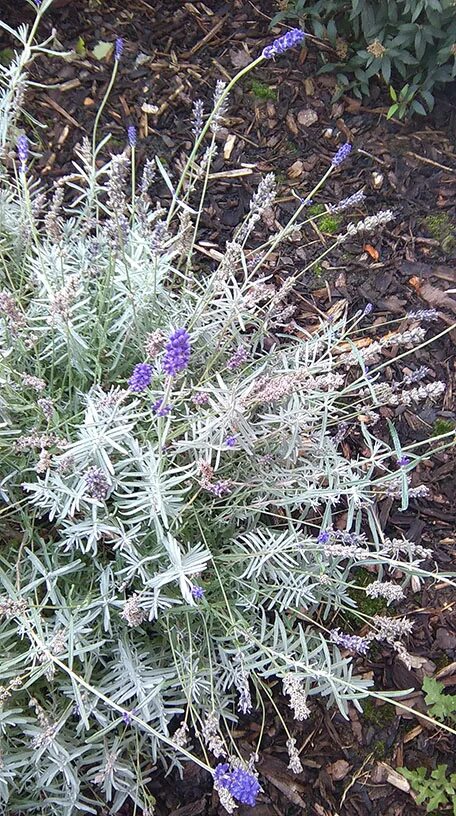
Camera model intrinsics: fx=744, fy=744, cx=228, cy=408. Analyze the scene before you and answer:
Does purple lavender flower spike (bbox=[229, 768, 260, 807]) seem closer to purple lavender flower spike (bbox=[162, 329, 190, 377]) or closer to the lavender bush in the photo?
the lavender bush

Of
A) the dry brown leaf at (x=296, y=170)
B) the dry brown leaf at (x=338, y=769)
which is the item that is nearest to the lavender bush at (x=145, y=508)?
the dry brown leaf at (x=338, y=769)

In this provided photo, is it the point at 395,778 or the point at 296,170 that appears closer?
the point at 395,778

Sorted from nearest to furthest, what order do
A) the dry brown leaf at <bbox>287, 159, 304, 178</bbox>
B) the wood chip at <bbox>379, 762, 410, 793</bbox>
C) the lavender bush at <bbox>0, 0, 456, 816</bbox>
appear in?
the lavender bush at <bbox>0, 0, 456, 816</bbox> → the wood chip at <bbox>379, 762, 410, 793</bbox> → the dry brown leaf at <bbox>287, 159, 304, 178</bbox>

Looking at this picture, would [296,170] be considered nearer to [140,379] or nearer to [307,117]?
[307,117]

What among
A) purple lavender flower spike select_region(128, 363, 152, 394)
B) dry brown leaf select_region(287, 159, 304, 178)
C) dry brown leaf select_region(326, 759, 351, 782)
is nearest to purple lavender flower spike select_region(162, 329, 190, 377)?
purple lavender flower spike select_region(128, 363, 152, 394)

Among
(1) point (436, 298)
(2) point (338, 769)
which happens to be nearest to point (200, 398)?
(2) point (338, 769)

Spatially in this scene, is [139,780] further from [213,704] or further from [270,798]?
[270,798]

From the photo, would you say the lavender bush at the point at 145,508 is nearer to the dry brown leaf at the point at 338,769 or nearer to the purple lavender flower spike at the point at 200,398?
the purple lavender flower spike at the point at 200,398

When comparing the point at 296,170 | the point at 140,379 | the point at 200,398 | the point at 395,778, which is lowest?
the point at 395,778
